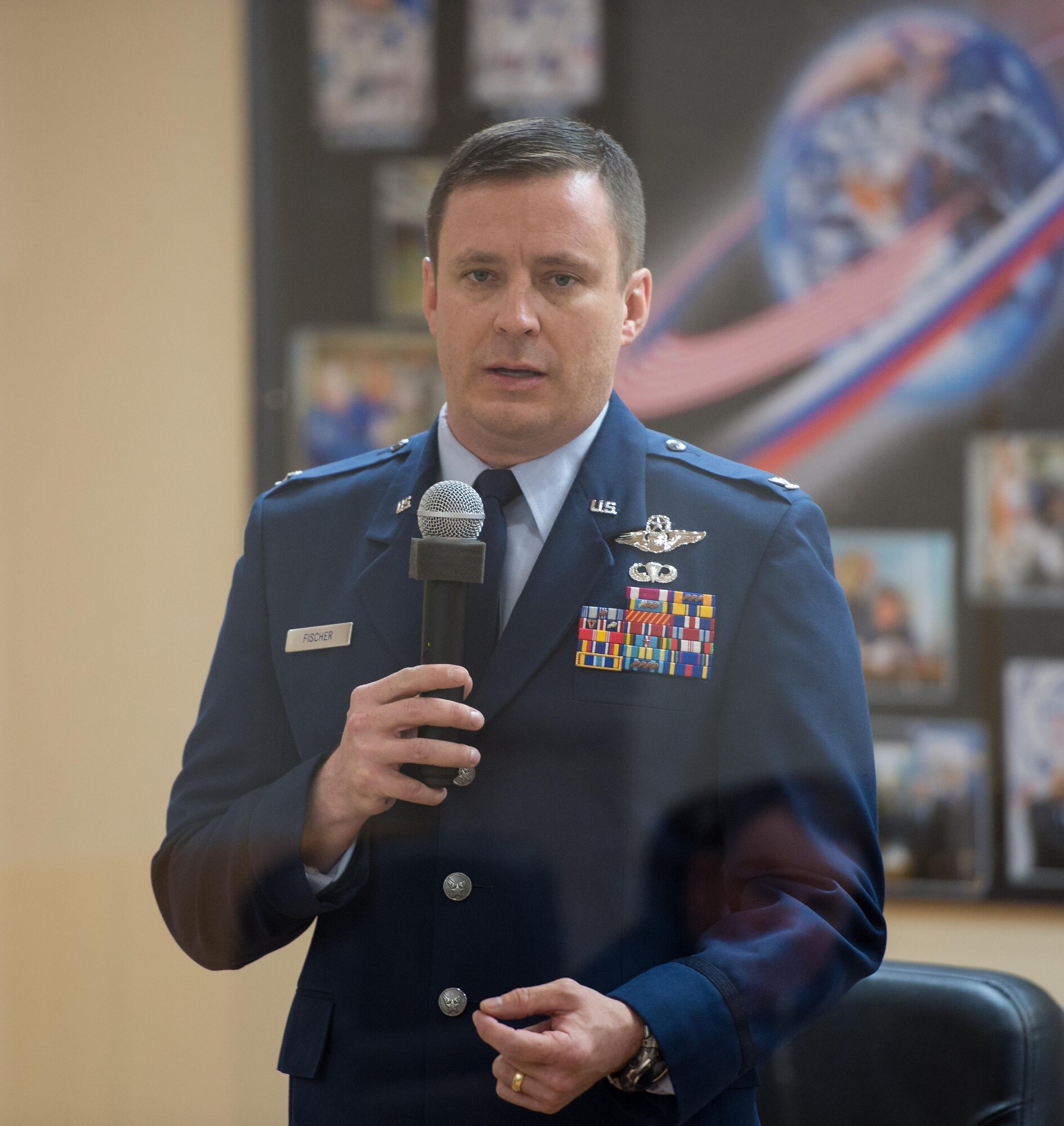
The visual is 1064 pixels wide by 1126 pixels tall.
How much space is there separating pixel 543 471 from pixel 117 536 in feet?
3.63

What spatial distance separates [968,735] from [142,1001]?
4.50ft

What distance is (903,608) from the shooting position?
6.46ft

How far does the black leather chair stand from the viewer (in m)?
1.39

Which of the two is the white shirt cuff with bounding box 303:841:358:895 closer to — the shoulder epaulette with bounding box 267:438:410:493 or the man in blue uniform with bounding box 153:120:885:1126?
the man in blue uniform with bounding box 153:120:885:1126

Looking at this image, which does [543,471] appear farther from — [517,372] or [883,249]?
[883,249]

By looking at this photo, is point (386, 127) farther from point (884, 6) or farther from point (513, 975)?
point (513, 975)

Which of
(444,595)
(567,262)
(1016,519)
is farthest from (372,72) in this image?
(444,595)

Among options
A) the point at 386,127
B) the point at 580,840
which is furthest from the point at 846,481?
the point at 580,840

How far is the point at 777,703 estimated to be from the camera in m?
1.00

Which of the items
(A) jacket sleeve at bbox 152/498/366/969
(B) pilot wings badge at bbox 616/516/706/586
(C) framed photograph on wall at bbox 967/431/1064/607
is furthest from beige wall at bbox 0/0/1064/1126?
(B) pilot wings badge at bbox 616/516/706/586

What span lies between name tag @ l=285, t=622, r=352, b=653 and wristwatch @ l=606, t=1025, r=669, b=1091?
0.43m

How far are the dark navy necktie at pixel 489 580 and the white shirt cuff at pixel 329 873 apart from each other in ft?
0.61

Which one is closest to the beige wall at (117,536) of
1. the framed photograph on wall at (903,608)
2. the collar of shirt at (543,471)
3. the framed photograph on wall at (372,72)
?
the framed photograph on wall at (372,72)

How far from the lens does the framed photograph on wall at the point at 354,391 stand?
209 cm
